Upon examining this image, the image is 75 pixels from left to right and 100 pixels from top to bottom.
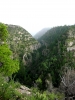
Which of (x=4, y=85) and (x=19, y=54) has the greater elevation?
(x=4, y=85)

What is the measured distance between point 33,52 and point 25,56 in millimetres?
15342

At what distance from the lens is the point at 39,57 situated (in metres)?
95.6

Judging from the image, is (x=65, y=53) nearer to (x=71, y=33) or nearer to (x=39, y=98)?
(x=71, y=33)

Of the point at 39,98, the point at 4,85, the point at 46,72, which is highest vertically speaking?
the point at 4,85

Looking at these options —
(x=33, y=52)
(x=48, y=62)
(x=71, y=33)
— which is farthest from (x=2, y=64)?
(x=33, y=52)

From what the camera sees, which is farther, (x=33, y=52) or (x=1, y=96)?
(x=33, y=52)

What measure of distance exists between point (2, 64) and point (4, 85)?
27.1 ft

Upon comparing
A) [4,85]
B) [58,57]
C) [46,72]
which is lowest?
[46,72]

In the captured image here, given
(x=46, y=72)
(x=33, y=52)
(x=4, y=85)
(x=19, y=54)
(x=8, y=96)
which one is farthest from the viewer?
(x=33, y=52)

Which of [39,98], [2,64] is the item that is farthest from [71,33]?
[39,98]

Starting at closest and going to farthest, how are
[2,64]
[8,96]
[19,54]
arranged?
[8,96] → [2,64] → [19,54]

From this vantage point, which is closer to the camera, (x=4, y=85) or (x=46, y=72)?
(x=4, y=85)

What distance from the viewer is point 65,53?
250 ft

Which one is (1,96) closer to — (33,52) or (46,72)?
(46,72)
